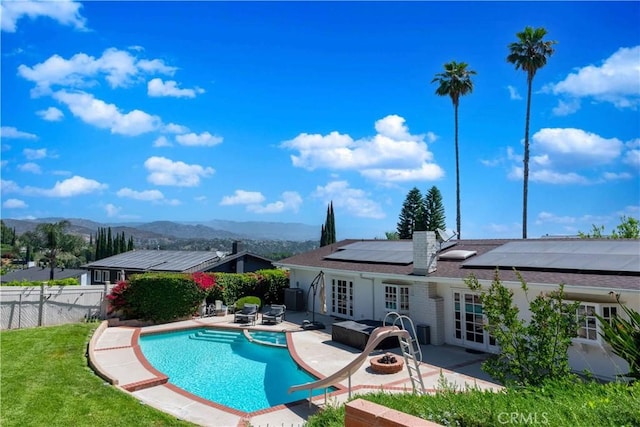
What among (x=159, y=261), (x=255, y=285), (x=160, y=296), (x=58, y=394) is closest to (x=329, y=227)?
(x=159, y=261)

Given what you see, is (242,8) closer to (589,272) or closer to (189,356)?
(189,356)

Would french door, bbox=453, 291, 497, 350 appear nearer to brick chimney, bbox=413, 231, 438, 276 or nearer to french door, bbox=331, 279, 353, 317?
brick chimney, bbox=413, 231, 438, 276

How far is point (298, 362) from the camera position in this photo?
13.5 m

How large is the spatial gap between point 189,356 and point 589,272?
1446 centimetres

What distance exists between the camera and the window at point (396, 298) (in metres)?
17.0

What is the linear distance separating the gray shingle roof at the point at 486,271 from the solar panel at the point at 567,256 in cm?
17

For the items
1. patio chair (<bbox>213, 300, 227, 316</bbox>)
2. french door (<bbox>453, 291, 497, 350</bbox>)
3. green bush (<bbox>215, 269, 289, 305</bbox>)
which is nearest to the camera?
french door (<bbox>453, 291, 497, 350</bbox>)

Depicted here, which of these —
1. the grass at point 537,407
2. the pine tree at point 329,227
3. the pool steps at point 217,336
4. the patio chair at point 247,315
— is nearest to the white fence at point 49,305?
the pool steps at point 217,336

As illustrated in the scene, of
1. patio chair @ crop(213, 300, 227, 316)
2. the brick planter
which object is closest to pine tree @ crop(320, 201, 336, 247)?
patio chair @ crop(213, 300, 227, 316)

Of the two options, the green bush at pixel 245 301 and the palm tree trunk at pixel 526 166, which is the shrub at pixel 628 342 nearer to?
the green bush at pixel 245 301

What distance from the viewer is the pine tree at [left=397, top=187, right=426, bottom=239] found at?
51.5 m

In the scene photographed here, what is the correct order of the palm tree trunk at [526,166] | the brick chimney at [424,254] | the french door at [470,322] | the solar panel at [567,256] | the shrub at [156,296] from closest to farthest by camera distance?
the solar panel at [567,256], the french door at [470,322], the brick chimney at [424,254], the shrub at [156,296], the palm tree trunk at [526,166]

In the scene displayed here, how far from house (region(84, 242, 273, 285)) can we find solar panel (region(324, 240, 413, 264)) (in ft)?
37.5

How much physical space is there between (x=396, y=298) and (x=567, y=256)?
22.2ft
